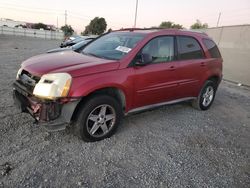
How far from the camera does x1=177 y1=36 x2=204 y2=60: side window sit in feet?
15.3

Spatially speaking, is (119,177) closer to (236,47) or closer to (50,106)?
(50,106)

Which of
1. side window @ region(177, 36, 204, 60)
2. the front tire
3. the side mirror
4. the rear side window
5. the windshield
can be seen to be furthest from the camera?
the rear side window

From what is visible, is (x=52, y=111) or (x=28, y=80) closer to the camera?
(x=52, y=111)

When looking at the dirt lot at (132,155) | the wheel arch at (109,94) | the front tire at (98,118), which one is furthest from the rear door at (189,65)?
the front tire at (98,118)

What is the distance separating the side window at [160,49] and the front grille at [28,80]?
175 centimetres

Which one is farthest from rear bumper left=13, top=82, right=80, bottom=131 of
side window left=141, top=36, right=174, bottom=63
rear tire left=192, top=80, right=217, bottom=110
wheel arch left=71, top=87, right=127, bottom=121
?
rear tire left=192, top=80, right=217, bottom=110

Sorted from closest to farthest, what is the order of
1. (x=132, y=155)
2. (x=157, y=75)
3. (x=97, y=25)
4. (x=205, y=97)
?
(x=132, y=155)
(x=157, y=75)
(x=205, y=97)
(x=97, y=25)

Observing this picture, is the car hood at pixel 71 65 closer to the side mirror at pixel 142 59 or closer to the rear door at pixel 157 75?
the side mirror at pixel 142 59

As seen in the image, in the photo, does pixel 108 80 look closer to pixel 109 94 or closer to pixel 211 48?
pixel 109 94

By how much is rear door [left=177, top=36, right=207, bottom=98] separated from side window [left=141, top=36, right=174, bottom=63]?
0.78 feet

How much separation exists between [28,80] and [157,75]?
2108 mm

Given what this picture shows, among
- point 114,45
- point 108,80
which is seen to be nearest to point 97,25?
point 114,45

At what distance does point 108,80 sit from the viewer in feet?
11.4

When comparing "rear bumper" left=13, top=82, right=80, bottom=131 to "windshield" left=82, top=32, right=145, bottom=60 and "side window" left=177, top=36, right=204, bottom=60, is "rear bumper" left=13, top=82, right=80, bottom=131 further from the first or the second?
"side window" left=177, top=36, right=204, bottom=60
